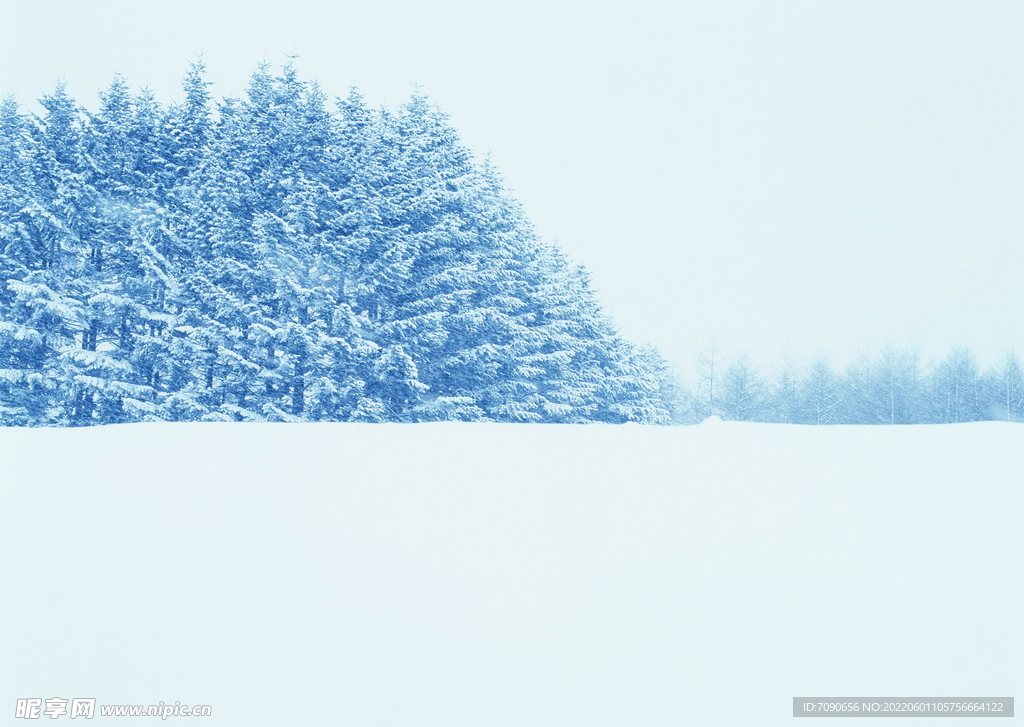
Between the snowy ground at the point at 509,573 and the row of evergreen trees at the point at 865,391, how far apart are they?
46.1 metres

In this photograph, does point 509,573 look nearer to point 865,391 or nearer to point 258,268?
point 258,268

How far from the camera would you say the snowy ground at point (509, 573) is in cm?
473

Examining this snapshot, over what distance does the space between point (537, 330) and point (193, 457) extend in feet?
68.9

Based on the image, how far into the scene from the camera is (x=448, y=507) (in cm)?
677

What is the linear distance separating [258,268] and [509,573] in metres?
22.2

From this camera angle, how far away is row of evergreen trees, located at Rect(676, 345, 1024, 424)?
4841cm

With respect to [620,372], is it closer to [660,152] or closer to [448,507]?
[448,507]

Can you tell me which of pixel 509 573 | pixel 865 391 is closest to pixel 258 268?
pixel 509 573

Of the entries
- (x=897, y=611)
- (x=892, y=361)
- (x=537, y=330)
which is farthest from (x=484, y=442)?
(x=892, y=361)

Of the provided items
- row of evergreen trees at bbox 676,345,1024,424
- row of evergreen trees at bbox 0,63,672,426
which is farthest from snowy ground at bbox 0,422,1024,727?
row of evergreen trees at bbox 676,345,1024,424

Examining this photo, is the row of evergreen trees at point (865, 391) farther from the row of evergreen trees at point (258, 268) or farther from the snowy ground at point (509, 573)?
the snowy ground at point (509, 573)

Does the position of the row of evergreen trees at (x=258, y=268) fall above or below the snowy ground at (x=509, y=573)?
above

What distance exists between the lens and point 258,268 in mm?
25641

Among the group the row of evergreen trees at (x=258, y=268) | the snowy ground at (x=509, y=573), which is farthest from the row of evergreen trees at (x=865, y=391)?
the snowy ground at (x=509, y=573)
